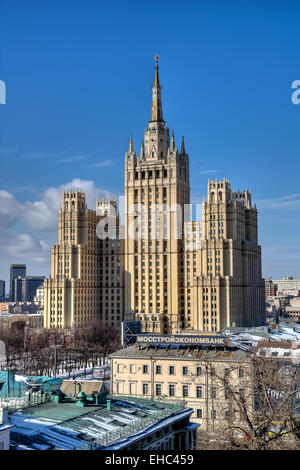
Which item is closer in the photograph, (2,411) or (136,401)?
(2,411)

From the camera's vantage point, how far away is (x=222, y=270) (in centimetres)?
10244

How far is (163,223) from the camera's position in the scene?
110 m

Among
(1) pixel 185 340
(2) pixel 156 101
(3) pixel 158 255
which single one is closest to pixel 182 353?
(1) pixel 185 340

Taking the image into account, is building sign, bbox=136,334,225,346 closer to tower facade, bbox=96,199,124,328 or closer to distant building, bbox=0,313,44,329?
tower facade, bbox=96,199,124,328

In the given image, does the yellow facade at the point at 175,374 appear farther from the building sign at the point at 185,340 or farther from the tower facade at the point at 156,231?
the tower facade at the point at 156,231

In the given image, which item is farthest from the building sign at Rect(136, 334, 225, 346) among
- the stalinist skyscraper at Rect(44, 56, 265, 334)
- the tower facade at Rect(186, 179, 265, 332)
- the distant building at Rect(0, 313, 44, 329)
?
the distant building at Rect(0, 313, 44, 329)

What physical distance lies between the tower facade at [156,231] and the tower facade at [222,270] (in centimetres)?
378

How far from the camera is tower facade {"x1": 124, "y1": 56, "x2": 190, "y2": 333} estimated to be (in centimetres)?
10881

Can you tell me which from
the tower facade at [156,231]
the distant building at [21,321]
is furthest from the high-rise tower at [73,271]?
the distant building at [21,321]

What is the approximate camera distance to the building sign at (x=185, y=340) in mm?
46625

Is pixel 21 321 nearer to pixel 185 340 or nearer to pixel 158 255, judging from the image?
pixel 158 255
